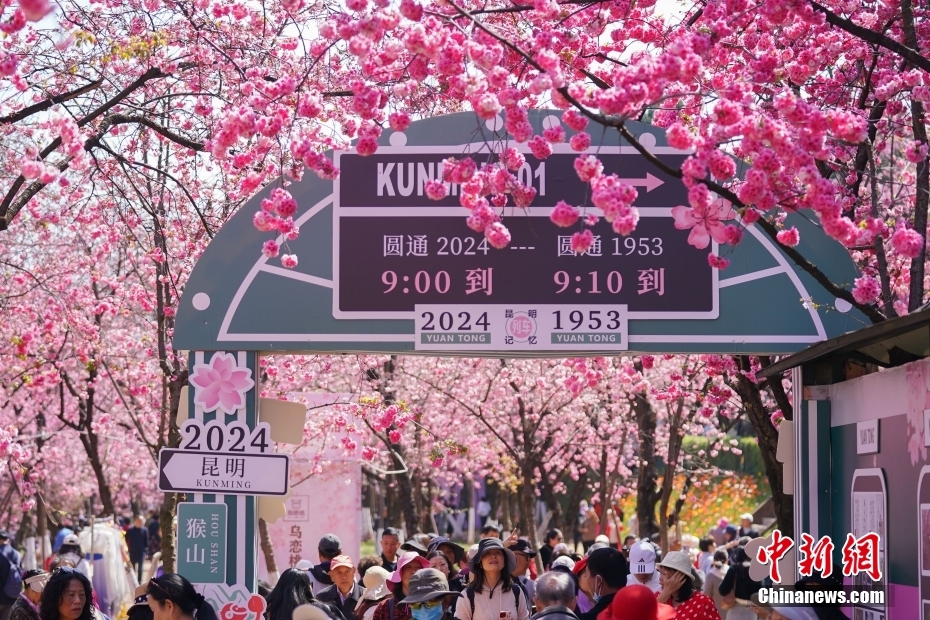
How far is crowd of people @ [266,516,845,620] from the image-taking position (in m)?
6.75

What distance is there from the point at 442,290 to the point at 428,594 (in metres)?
2.44

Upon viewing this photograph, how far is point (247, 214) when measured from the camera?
945 centimetres

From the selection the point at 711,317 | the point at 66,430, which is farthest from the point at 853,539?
the point at 66,430

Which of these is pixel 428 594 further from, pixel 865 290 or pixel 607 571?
pixel 865 290

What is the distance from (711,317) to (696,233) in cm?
127

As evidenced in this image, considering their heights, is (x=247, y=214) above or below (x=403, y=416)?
above

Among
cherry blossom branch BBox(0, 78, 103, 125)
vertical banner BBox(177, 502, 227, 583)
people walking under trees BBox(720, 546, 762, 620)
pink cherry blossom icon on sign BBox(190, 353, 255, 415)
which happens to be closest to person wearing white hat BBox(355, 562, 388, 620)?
vertical banner BBox(177, 502, 227, 583)

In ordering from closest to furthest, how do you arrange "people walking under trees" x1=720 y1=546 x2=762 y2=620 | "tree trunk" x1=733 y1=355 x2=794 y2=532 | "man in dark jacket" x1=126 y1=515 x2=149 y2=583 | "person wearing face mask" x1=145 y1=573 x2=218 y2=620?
1. "person wearing face mask" x1=145 y1=573 x2=218 y2=620
2. "people walking under trees" x1=720 y1=546 x2=762 y2=620
3. "tree trunk" x1=733 y1=355 x2=794 y2=532
4. "man in dark jacket" x1=126 y1=515 x2=149 y2=583

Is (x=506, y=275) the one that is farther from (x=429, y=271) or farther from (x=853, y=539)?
(x=853, y=539)

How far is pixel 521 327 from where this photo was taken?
9141 mm

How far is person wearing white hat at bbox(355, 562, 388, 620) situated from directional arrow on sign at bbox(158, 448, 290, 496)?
38.1 inches

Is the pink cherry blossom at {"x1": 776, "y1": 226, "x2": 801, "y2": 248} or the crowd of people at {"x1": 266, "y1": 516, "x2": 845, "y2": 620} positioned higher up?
the pink cherry blossom at {"x1": 776, "y1": 226, "x2": 801, "y2": 248}

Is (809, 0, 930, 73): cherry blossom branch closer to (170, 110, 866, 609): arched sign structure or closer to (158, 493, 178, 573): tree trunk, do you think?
(170, 110, 866, 609): arched sign structure

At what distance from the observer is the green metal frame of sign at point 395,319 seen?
29.9 ft
